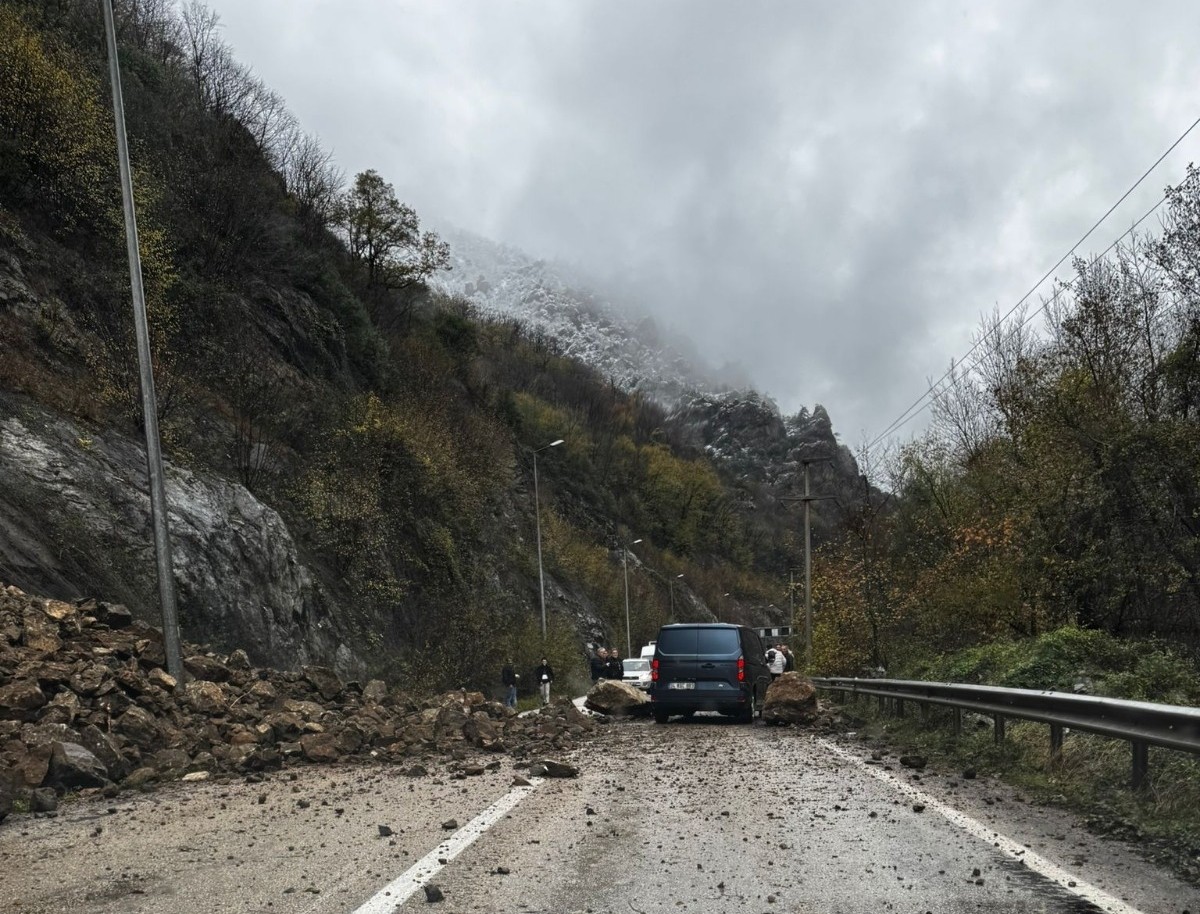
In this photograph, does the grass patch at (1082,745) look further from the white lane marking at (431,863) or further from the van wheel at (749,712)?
the white lane marking at (431,863)

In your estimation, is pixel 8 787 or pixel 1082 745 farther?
pixel 1082 745

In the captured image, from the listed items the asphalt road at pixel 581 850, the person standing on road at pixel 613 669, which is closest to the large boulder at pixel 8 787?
the asphalt road at pixel 581 850

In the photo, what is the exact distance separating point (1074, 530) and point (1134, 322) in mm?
7180

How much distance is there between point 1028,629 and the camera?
2331cm

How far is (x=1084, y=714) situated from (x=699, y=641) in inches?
463

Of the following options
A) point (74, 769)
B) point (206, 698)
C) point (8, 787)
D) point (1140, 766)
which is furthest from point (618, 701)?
point (1140, 766)

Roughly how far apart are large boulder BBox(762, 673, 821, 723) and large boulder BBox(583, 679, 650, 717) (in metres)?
4.40

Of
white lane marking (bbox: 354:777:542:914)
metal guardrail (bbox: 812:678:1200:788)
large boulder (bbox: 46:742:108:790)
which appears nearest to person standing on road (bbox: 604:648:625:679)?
metal guardrail (bbox: 812:678:1200:788)

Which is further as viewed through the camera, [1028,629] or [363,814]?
[1028,629]

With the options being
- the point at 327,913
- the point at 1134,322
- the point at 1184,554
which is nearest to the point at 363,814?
the point at 327,913

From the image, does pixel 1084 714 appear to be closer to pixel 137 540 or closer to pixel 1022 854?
pixel 1022 854

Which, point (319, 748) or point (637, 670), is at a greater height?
point (637, 670)

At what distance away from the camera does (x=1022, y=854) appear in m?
6.30

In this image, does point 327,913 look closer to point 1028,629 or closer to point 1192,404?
point 1028,629
